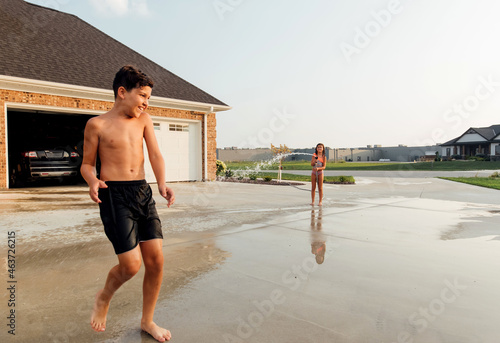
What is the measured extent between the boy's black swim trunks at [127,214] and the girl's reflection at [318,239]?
2.34 meters

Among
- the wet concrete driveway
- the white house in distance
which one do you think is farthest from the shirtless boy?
the white house in distance

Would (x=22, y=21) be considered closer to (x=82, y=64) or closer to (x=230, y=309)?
(x=82, y=64)

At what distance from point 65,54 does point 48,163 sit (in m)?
4.14

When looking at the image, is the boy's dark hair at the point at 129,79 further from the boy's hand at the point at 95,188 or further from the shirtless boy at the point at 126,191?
the boy's hand at the point at 95,188

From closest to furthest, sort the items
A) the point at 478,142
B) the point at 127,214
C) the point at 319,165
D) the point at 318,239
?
the point at 127,214 < the point at 318,239 < the point at 319,165 < the point at 478,142

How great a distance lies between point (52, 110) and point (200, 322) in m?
11.7

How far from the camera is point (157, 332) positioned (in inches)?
93.9

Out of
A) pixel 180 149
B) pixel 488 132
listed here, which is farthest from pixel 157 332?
pixel 488 132

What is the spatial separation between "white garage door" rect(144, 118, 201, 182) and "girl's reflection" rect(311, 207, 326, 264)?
9.20 m

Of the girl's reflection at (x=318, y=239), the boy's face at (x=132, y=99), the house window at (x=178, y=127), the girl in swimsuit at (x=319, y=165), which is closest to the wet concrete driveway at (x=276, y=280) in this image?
the girl's reflection at (x=318, y=239)

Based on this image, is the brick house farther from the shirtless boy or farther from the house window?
the shirtless boy

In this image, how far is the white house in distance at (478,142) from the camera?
1847 inches

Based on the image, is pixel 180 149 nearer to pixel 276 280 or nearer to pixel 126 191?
pixel 276 280

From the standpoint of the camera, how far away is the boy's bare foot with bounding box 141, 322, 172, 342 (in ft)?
7.73
